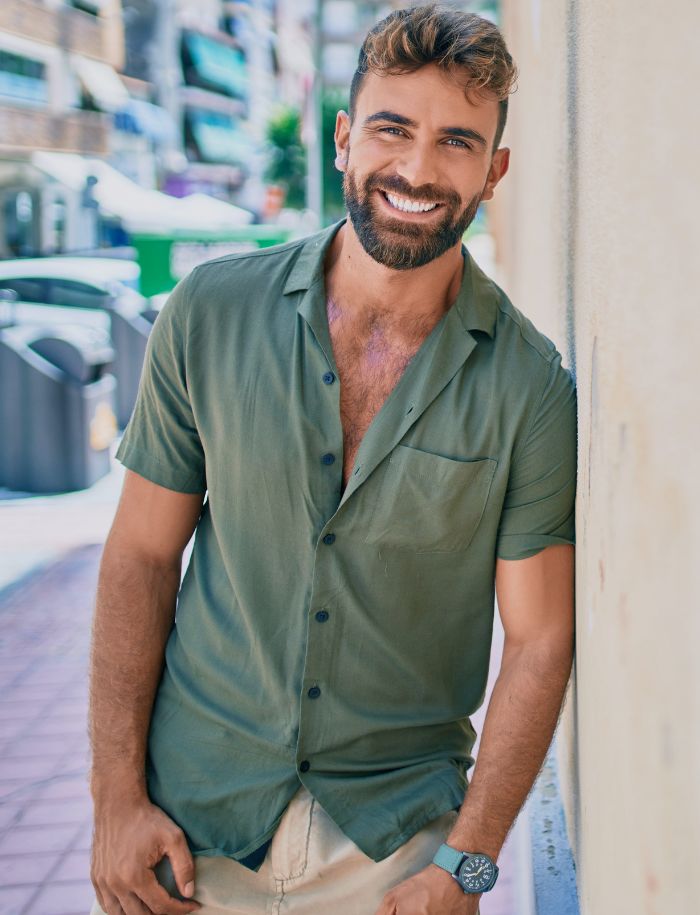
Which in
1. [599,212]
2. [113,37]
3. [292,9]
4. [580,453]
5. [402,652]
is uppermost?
[292,9]

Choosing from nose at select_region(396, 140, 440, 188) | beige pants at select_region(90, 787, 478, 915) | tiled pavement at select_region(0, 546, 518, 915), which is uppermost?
nose at select_region(396, 140, 440, 188)

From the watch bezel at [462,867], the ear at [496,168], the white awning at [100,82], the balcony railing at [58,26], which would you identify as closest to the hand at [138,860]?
the watch bezel at [462,867]

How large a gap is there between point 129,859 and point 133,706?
275 millimetres

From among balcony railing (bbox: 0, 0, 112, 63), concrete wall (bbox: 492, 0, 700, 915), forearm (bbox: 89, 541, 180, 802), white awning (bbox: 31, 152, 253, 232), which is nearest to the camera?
concrete wall (bbox: 492, 0, 700, 915)

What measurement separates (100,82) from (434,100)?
33.6 metres

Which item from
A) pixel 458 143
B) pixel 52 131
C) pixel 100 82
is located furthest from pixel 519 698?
pixel 100 82

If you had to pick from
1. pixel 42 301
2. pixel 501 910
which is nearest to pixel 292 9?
pixel 42 301

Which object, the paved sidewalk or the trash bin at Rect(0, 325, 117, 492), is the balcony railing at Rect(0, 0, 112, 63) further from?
the paved sidewalk

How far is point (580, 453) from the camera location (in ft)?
6.02

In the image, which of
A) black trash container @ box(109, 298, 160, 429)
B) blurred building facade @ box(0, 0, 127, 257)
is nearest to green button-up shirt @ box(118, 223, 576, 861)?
black trash container @ box(109, 298, 160, 429)

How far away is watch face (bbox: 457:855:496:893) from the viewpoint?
6.02 ft

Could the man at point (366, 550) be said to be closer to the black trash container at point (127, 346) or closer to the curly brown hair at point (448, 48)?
the curly brown hair at point (448, 48)

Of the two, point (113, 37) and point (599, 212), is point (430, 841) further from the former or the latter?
point (113, 37)

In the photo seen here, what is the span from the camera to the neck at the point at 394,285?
2021mm
